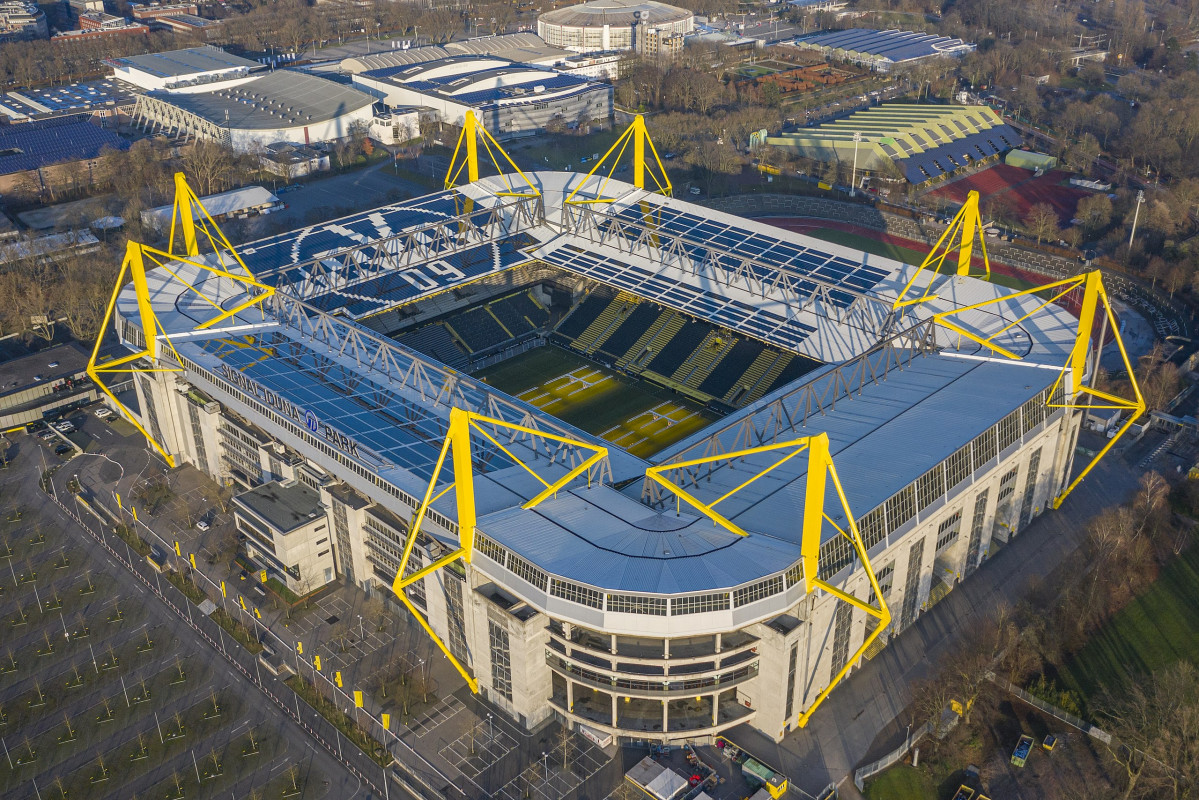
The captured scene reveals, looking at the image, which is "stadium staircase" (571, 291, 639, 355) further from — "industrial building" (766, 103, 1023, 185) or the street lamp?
"industrial building" (766, 103, 1023, 185)

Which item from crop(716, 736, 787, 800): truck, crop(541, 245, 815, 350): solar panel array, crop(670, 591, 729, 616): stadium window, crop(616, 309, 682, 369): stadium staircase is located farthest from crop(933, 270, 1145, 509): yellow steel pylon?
crop(716, 736, 787, 800): truck

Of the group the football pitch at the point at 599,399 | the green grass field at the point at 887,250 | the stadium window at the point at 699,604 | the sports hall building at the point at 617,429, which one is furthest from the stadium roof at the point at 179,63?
the stadium window at the point at 699,604

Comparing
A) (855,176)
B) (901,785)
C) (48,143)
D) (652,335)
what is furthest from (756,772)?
(48,143)

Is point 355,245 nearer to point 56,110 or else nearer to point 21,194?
point 21,194

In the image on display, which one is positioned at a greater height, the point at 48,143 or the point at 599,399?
the point at 48,143

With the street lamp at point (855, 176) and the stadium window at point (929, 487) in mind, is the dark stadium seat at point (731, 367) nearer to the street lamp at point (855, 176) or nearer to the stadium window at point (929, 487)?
the stadium window at point (929, 487)

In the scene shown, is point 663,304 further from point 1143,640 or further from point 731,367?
point 1143,640

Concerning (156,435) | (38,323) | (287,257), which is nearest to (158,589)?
(156,435)
